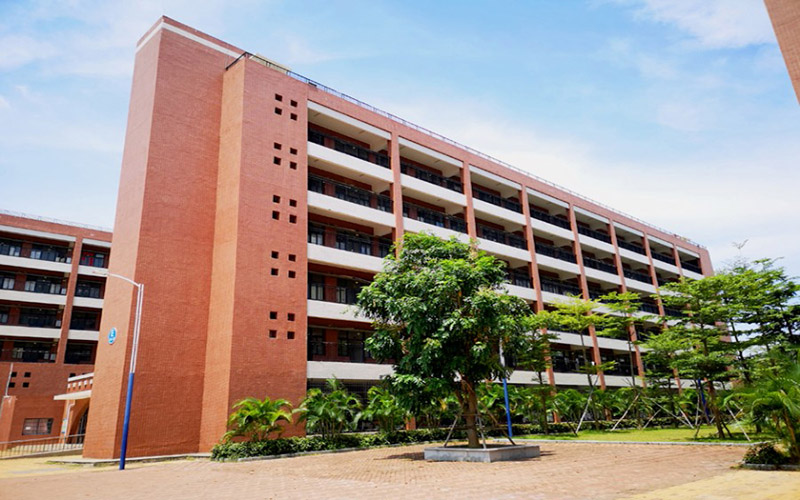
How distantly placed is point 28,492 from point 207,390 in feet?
34.9

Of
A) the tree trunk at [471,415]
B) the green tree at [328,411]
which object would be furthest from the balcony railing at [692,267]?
the tree trunk at [471,415]

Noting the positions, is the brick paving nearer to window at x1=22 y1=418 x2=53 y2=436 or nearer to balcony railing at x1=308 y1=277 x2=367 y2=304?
balcony railing at x1=308 y1=277 x2=367 y2=304

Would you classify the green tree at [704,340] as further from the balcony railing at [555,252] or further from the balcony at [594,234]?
the balcony at [594,234]

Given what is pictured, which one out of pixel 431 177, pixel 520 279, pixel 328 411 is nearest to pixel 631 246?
pixel 520 279

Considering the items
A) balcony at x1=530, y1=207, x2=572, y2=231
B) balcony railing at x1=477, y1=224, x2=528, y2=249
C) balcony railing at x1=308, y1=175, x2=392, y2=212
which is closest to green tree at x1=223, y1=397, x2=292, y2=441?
balcony railing at x1=308, y1=175, x2=392, y2=212

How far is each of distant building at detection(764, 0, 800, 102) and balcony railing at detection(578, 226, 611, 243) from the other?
37.9 m

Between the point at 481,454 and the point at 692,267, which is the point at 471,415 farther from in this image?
the point at 692,267

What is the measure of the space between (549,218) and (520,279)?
7955mm

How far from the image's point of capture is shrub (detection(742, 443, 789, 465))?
1177 centimetres

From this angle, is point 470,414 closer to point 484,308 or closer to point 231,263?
point 484,308

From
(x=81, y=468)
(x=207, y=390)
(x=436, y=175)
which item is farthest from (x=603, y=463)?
(x=436, y=175)

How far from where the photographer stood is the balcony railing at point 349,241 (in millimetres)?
30094

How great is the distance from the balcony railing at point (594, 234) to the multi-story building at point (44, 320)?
39550 millimetres

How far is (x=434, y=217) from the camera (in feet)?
120
